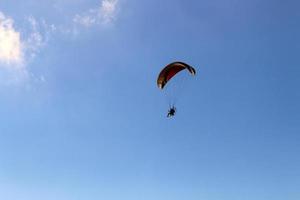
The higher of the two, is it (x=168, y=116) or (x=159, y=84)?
(x=159, y=84)

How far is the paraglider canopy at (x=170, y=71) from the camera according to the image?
55.0m

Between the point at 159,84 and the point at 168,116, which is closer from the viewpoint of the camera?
the point at 168,116

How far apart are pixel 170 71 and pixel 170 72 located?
0.89 feet

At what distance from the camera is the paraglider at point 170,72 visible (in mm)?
54938

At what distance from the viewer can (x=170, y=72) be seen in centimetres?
5803

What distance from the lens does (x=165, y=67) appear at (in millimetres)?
56938

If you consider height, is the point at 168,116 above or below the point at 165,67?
below

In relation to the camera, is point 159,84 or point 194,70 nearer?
point 194,70

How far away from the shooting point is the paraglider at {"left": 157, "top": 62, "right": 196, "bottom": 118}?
54.9 m

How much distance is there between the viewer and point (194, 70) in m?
55.1

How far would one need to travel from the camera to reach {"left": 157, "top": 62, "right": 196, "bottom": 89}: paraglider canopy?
5497 cm

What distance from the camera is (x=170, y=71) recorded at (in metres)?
57.8

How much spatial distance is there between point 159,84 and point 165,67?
2.81m

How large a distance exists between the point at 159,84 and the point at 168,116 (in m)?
5.61
